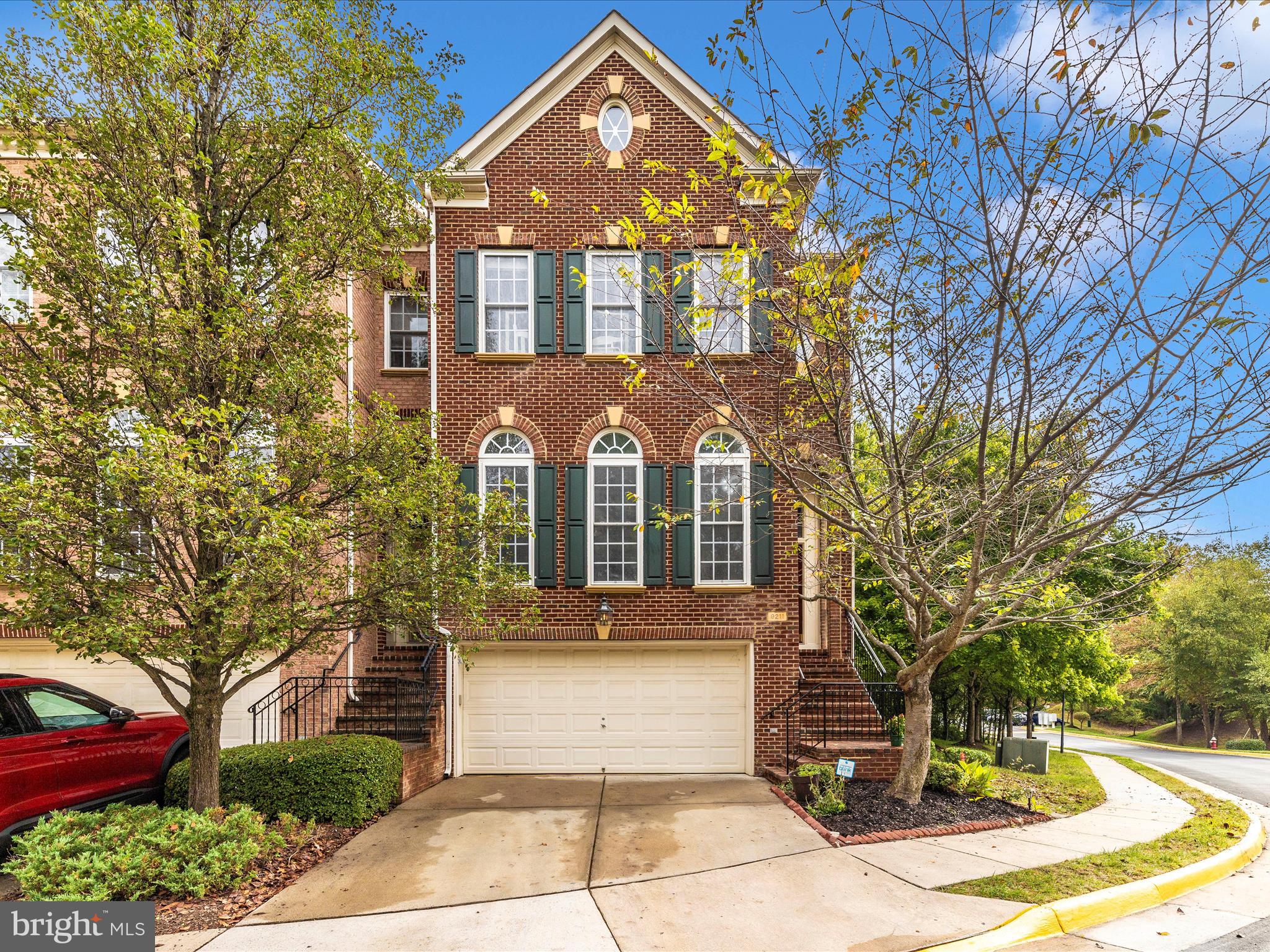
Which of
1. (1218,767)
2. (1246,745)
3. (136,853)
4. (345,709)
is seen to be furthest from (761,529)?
(1246,745)

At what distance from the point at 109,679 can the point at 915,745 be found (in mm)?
11542

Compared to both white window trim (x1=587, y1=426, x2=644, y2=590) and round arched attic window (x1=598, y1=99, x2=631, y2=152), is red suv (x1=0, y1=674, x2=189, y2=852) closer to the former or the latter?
white window trim (x1=587, y1=426, x2=644, y2=590)

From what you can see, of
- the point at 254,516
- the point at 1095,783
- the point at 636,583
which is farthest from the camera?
the point at 1095,783

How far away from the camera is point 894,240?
6.72m

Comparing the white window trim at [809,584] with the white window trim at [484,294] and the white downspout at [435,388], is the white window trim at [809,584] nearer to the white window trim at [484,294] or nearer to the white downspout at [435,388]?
the white window trim at [484,294]

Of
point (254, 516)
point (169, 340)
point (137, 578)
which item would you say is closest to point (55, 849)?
point (137, 578)

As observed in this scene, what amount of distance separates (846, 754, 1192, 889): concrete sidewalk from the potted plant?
9.31ft

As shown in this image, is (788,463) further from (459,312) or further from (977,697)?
(977,697)

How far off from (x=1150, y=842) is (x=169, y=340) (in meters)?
11.1

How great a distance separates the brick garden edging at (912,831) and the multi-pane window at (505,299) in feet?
26.1

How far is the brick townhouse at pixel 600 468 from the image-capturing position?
432 inches

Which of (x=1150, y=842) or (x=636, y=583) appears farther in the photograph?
(x=636, y=583)

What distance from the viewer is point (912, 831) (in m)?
7.59

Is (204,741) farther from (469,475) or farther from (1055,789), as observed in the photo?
(1055,789)
